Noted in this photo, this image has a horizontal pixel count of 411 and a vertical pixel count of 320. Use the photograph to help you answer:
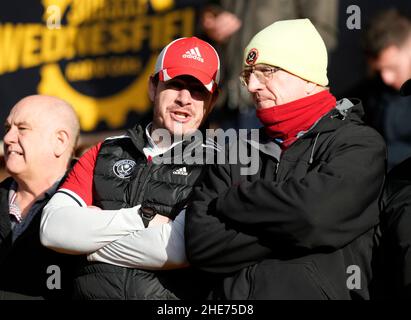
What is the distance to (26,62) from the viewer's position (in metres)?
6.84

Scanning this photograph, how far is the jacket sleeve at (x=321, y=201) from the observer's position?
2947mm

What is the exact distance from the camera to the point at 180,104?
3697mm

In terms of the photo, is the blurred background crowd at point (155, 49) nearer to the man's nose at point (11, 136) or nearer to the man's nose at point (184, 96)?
the man's nose at point (184, 96)

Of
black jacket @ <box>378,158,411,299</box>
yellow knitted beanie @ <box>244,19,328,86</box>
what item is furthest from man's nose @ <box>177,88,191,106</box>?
black jacket @ <box>378,158,411,299</box>

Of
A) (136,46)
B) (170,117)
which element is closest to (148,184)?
(170,117)

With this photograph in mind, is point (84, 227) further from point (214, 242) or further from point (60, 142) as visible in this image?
point (60, 142)

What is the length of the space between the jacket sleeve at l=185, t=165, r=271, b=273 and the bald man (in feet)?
3.22

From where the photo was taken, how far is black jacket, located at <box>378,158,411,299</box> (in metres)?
2.99

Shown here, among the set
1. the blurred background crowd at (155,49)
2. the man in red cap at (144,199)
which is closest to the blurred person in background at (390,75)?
the blurred background crowd at (155,49)

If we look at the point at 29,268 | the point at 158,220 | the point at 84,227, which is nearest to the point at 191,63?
the point at 158,220

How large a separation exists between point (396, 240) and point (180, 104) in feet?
3.75

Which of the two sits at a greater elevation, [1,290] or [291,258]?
[291,258]

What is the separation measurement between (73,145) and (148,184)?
0.89m

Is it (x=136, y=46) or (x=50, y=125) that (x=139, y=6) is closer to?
(x=136, y=46)
